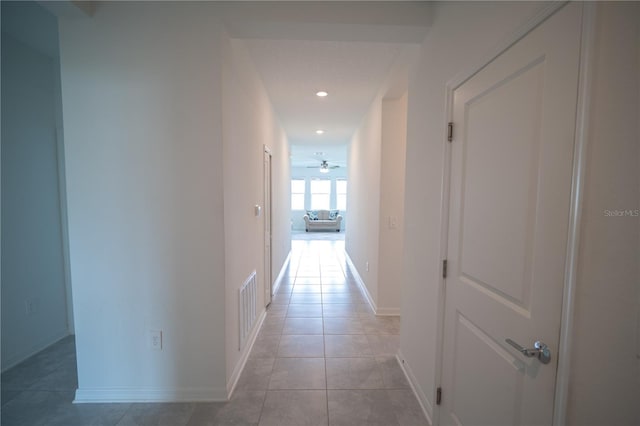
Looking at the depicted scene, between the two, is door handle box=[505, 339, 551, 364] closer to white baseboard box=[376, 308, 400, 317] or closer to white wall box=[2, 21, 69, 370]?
white baseboard box=[376, 308, 400, 317]

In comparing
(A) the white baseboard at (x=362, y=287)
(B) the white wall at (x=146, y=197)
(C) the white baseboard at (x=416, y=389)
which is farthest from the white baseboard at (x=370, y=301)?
(B) the white wall at (x=146, y=197)

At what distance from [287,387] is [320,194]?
1005cm

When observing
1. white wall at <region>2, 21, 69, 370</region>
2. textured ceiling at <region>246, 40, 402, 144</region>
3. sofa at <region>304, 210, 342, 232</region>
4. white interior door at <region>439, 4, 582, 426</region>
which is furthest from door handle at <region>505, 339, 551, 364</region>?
sofa at <region>304, 210, 342, 232</region>

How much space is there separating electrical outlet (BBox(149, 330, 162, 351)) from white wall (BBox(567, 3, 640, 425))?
2.17m

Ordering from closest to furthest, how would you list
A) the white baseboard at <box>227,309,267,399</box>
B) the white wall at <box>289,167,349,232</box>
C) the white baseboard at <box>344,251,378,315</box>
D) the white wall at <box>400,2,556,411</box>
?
the white wall at <box>400,2,556,411</box>, the white baseboard at <box>227,309,267,399</box>, the white baseboard at <box>344,251,378,315</box>, the white wall at <box>289,167,349,232</box>

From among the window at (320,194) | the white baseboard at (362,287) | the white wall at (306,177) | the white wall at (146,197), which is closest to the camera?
the white wall at (146,197)

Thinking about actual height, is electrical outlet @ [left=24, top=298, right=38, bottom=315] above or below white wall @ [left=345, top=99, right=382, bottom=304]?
below

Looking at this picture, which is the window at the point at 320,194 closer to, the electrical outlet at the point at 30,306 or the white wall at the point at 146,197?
the electrical outlet at the point at 30,306

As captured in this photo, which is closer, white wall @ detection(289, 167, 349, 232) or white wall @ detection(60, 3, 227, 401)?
white wall @ detection(60, 3, 227, 401)

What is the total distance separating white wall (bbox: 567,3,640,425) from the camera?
0.70 metres

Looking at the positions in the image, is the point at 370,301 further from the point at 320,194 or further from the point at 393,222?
the point at 320,194

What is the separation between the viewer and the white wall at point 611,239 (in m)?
0.70

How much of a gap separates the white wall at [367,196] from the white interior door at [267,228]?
1.40 m

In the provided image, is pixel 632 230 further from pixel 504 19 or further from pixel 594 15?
pixel 504 19
